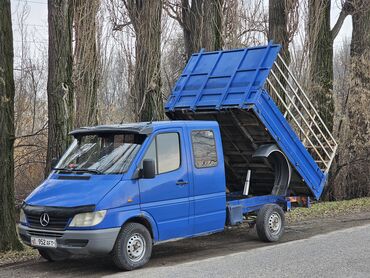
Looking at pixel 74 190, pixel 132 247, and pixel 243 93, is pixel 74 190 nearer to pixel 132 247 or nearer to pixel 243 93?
pixel 132 247

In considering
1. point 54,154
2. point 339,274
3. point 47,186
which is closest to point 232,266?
point 339,274

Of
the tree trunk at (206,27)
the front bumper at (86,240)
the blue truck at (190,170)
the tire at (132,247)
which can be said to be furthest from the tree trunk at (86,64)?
the front bumper at (86,240)

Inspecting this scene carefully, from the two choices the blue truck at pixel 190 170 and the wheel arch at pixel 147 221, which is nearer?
the blue truck at pixel 190 170

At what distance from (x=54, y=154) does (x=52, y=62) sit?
1.89 m

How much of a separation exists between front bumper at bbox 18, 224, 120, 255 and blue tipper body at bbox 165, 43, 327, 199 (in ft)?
11.4

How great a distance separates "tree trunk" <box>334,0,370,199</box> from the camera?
720 inches

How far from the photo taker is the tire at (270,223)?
10047 millimetres

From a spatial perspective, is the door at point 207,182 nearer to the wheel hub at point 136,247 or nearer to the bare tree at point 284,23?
the wheel hub at point 136,247

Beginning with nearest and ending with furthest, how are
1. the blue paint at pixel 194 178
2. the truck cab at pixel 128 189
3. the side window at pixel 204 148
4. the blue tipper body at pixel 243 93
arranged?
the truck cab at pixel 128 189 → the blue paint at pixel 194 178 → the side window at pixel 204 148 → the blue tipper body at pixel 243 93

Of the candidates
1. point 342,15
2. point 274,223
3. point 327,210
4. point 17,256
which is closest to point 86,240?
point 17,256

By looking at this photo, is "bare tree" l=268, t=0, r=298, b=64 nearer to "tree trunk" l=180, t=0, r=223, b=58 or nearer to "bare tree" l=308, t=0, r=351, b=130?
"bare tree" l=308, t=0, r=351, b=130

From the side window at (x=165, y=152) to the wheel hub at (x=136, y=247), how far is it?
1.05 m

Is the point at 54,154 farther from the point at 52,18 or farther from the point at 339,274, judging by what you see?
the point at 339,274

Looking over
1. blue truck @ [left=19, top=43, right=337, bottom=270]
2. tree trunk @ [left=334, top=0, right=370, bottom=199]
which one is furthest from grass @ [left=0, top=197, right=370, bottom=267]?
blue truck @ [left=19, top=43, right=337, bottom=270]
